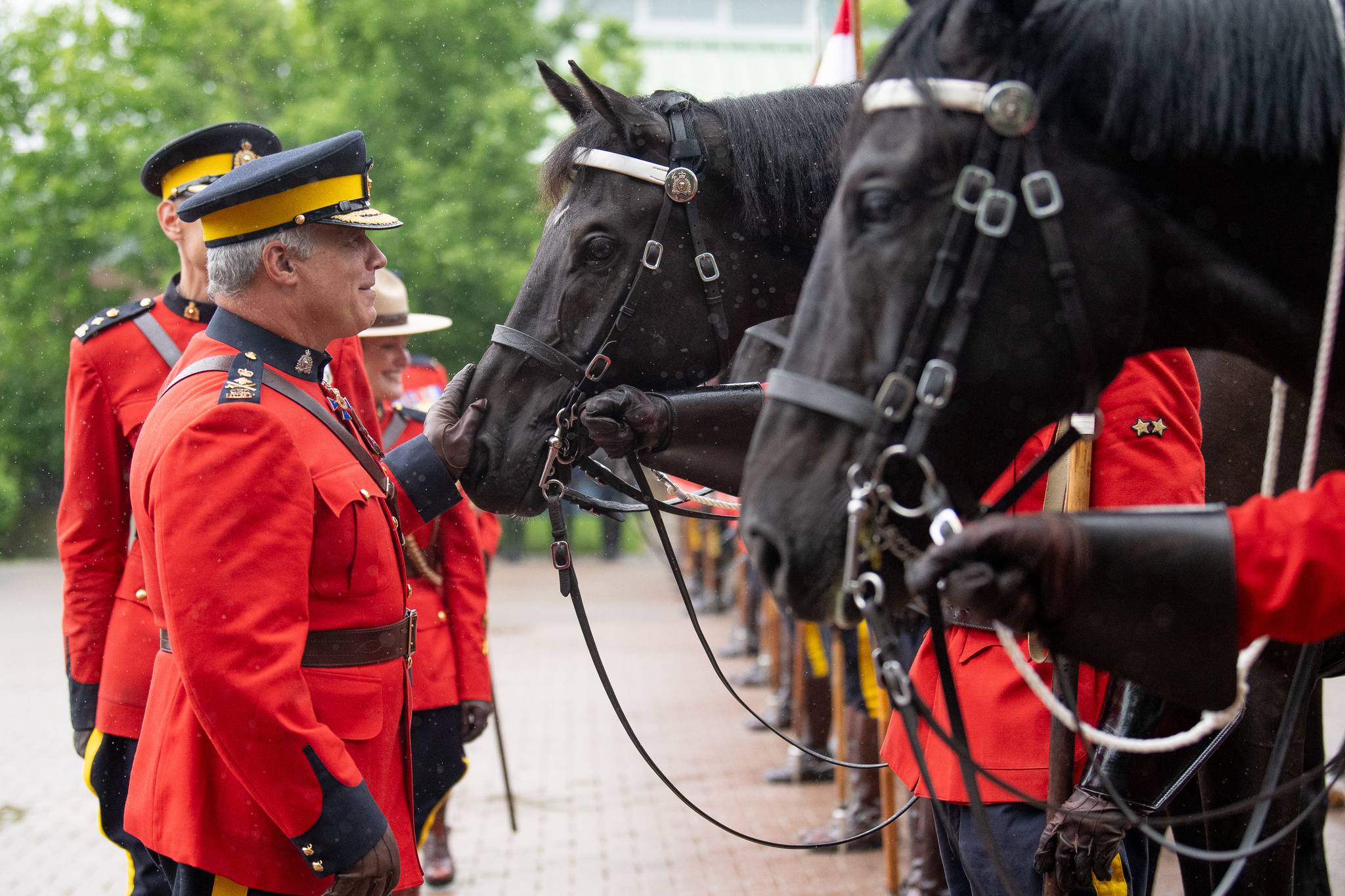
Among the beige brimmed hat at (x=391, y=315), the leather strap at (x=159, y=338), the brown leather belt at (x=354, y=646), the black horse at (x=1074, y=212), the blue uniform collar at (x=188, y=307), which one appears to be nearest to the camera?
the black horse at (x=1074, y=212)

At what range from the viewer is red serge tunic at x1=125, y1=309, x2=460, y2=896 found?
2.36 meters

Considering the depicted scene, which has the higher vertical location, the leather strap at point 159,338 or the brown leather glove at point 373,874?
the leather strap at point 159,338

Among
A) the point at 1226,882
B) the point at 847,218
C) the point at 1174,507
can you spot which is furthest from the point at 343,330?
the point at 1226,882

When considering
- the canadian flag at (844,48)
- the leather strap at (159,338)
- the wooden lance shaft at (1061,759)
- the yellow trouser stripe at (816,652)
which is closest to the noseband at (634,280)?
the wooden lance shaft at (1061,759)

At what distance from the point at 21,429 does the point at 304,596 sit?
17414 mm

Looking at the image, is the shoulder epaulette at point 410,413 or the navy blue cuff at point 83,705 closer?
the navy blue cuff at point 83,705

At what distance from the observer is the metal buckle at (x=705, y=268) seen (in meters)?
3.11

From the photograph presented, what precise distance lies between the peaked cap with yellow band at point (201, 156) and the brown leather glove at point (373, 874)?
228 cm

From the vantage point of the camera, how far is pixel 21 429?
17.7 m

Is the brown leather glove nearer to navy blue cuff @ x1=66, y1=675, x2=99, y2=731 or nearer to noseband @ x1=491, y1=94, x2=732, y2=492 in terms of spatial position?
noseband @ x1=491, y1=94, x2=732, y2=492

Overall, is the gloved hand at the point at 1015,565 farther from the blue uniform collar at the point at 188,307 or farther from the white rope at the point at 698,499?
the blue uniform collar at the point at 188,307

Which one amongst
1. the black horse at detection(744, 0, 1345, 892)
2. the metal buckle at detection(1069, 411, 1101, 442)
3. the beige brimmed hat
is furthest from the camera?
the beige brimmed hat

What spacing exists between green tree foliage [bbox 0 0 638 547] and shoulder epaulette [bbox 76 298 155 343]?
9.53 meters

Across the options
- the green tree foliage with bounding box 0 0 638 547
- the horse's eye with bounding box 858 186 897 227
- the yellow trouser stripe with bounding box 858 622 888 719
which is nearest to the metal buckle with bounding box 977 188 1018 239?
the horse's eye with bounding box 858 186 897 227
